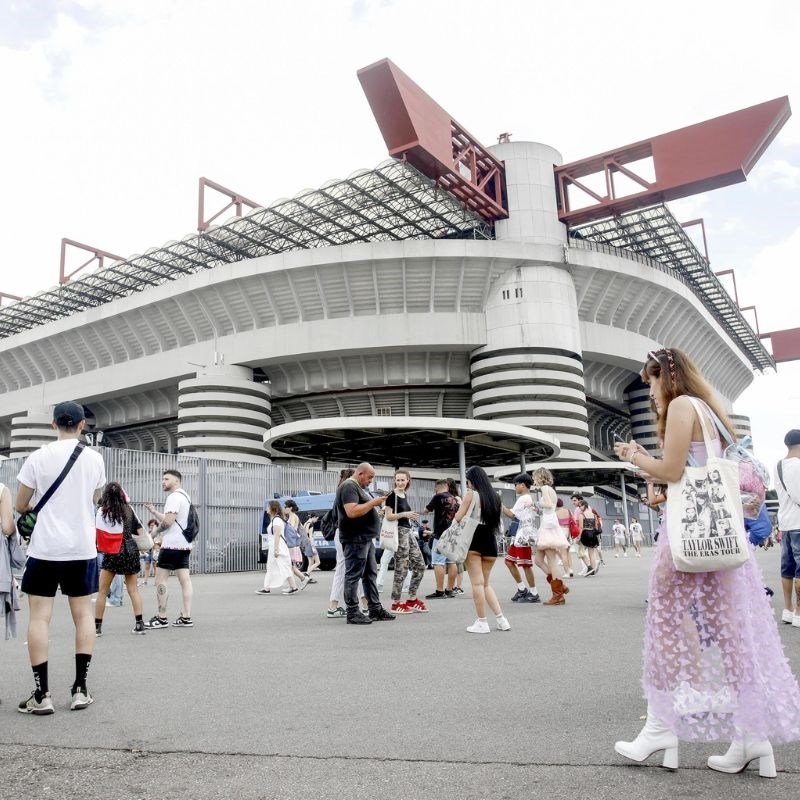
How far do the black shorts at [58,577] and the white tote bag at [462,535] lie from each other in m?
3.70

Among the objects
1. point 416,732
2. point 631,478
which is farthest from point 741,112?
point 416,732

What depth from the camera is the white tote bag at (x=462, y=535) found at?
7461 millimetres

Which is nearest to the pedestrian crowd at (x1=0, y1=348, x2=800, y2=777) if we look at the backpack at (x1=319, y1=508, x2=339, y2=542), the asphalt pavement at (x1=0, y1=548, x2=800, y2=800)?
the asphalt pavement at (x1=0, y1=548, x2=800, y2=800)

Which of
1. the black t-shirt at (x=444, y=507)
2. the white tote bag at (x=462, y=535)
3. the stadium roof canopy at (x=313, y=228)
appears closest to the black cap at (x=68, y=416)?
the white tote bag at (x=462, y=535)

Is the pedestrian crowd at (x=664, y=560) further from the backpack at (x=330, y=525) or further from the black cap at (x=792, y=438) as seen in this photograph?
the backpack at (x=330, y=525)

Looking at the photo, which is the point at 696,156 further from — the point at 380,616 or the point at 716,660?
the point at 716,660

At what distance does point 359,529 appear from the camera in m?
8.66

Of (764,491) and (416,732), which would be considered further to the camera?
→ (764,491)

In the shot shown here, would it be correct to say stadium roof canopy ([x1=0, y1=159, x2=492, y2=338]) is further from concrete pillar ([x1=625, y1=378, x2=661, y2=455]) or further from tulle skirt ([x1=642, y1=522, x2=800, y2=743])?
tulle skirt ([x1=642, y1=522, x2=800, y2=743])

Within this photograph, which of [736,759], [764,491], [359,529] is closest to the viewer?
[736,759]

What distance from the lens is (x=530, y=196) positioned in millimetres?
39156

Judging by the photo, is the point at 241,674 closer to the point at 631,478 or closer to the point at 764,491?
the point at 764,491

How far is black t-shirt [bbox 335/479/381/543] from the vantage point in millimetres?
8625

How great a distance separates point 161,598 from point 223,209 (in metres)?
31.9
